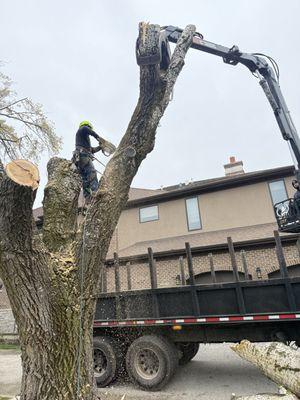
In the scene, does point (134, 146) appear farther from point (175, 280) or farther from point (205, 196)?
point (205, 196)

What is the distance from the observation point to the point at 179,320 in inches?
240

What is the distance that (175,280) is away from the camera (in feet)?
21.3

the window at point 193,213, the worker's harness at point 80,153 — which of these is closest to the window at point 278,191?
the window at point 193,213

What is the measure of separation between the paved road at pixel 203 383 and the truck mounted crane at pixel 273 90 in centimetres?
322

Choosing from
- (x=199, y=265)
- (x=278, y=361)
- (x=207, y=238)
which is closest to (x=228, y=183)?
(x=207, y=238)

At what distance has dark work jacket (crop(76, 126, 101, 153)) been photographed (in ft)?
19.5

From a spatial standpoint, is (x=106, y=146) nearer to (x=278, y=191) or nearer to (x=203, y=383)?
(x=203, y=383)

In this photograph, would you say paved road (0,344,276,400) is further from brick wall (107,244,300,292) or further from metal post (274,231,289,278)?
metal post (274,231,289,278)

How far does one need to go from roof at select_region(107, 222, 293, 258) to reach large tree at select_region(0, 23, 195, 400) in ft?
32.8

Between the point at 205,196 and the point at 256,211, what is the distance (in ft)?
7.90

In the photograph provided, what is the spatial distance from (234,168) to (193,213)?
526 cm

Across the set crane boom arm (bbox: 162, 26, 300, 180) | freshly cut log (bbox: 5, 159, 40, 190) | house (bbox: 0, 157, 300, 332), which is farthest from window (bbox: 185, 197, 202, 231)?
freshly cut log (bbox: 5, 159, 40, 190)

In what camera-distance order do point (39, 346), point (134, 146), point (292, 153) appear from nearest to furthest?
point (39, 346) → point (134, 146) → point (292, 153)

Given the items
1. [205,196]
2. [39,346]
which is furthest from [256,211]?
[39,346]
